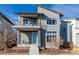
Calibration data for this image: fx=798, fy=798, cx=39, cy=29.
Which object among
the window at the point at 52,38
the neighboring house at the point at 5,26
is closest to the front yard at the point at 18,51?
the neighboring house at the point at 5,26

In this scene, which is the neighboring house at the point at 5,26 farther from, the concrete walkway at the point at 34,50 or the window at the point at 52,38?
the window at the point at 52,38

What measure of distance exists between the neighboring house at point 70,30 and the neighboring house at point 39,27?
0.31ft

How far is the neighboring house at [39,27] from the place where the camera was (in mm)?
12617

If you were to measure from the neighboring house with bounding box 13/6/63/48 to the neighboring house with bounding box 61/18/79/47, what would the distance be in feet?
0.31

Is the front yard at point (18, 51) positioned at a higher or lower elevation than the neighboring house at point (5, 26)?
lower

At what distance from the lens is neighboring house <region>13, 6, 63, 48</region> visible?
12.6m

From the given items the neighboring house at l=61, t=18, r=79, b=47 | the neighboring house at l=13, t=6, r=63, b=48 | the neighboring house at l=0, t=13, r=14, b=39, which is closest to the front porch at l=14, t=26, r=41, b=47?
the neighboring house at l=13, t=6, r=63, b=48

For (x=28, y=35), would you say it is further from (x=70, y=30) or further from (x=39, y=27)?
(x=70, y=30)

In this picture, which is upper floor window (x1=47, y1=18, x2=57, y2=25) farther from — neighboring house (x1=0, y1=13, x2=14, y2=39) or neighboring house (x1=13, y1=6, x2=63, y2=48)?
neighboring house (x1=0, y1=13, x2=14, y2=39)

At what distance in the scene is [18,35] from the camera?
1265 cm

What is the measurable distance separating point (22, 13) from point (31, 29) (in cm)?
29
